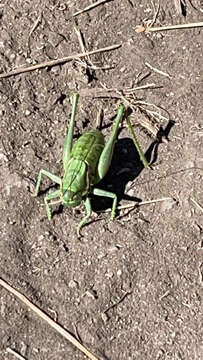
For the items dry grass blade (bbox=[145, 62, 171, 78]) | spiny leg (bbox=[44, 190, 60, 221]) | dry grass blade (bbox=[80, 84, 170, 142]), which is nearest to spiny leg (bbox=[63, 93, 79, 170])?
spiny leg (bbox=[44, 190, 60, 221])

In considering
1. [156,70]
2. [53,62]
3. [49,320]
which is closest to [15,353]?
[49,320]

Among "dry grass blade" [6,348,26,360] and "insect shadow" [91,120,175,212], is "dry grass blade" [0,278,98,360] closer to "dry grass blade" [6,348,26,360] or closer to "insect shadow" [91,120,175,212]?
"dry grass blade" [6,348,26,360]

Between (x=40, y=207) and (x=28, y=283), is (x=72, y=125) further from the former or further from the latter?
(x=28, y=283)

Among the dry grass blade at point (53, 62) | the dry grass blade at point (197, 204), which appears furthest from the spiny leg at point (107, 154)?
the dry grass blade at point (53, 62)

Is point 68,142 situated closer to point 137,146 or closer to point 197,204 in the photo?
point 137,146

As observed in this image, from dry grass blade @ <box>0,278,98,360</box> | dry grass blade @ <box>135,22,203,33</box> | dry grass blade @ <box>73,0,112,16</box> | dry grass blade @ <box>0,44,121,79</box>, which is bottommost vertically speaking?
dry grass blade @ <box>0,278,98,360</box>

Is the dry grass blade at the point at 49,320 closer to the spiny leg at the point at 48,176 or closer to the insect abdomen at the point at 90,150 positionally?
the spiny leg at the point at 48,176
